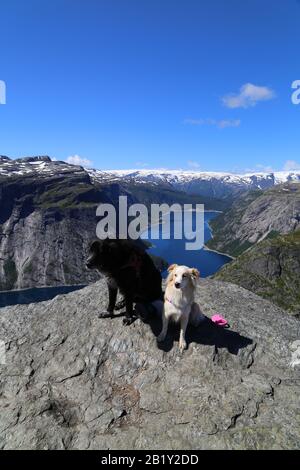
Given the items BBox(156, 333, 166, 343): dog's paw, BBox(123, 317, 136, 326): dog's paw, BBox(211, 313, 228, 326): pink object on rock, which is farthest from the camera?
BBox(211, 313, 228, 326): pink object on rock

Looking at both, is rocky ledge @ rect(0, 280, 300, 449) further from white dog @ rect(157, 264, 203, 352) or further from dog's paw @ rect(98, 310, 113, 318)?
white dog @ rect(157, 264, 203, 352)

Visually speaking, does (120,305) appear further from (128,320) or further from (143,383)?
(143,383)

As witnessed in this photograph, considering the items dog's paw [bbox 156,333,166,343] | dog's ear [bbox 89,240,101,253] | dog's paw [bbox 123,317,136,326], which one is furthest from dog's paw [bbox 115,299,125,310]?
dog's ear [bbox 89,240,101,253]

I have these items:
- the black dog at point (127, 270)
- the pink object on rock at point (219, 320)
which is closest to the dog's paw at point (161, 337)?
the black dog at point (127, 270)

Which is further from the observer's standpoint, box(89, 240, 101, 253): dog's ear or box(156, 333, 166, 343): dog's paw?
box(156, 333, 166, 343): dog's paw
